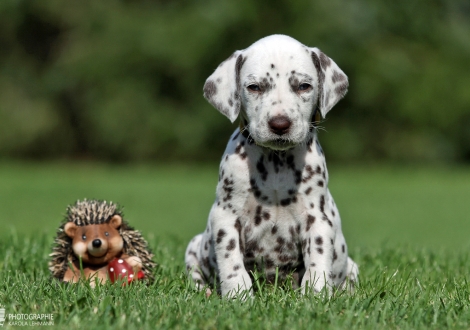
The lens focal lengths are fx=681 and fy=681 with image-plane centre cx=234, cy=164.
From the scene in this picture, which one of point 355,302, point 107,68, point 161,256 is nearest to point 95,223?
point 161,256

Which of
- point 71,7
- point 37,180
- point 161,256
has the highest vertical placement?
point 71,7

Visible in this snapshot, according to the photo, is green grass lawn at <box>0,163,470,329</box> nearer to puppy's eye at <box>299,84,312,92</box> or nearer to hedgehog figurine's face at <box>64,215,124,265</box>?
hedgehog figurine's face at <box>64,215,124,265</box>

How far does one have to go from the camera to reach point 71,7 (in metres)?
32.2

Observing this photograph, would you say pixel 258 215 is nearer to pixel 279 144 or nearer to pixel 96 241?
pixel 279 144

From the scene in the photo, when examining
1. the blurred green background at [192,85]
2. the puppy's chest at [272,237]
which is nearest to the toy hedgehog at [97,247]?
the puppy's chest at [272,237]

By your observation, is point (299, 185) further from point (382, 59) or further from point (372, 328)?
point (382, 59)

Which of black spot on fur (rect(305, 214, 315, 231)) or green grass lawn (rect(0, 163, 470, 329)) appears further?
black spot on fur (rect(305, 214, 315, 231))

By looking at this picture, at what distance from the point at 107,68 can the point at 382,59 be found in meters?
12.3

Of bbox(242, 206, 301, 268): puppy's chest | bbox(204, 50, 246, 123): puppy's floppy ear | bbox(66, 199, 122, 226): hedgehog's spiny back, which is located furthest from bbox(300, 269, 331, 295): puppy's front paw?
bbox(66, 199, 122, 226): hedgehog's spiny back

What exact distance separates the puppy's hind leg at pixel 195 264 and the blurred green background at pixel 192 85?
2023 centimetres

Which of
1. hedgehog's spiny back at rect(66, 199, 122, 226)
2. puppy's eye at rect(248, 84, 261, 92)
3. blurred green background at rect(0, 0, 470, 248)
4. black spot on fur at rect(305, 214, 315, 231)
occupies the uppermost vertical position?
blurred green background at rect(0, 0, 470, 248)

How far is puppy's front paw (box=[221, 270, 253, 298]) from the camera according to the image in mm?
4988

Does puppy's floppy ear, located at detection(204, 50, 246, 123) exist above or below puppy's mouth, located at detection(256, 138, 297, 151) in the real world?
above

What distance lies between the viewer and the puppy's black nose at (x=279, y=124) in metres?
4.84
